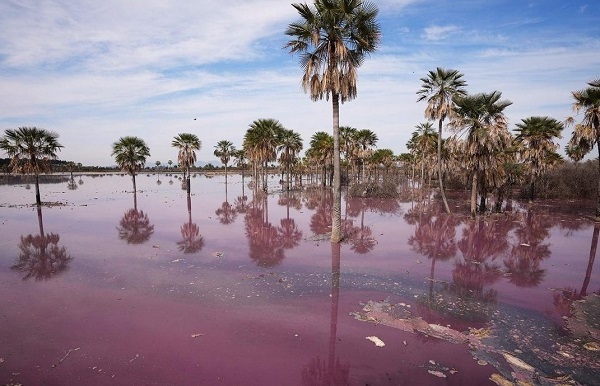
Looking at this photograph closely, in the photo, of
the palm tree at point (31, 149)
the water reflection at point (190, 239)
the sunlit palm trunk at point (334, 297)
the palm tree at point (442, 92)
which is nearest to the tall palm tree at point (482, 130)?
the palm tree at point (442, 92)

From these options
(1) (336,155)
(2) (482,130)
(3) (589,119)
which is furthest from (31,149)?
(3) (589,119)

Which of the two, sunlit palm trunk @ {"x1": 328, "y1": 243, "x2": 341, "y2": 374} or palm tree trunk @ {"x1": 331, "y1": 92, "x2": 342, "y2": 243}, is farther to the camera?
palm tree trunk @ {"x1": 331, "y1": 92, "x2": 342, "y2": 243}

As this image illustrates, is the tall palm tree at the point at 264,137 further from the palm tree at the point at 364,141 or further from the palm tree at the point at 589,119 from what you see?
the palm tree at the point at 589,119

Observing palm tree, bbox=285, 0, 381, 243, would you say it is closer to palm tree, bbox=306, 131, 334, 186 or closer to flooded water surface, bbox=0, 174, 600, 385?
flooded water surface, bbox=0, 174, 600, 385

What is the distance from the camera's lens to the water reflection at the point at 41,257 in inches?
521

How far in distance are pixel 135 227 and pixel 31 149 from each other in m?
20.1

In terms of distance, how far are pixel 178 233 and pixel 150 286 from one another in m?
9.58

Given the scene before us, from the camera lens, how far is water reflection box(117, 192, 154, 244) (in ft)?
63.6

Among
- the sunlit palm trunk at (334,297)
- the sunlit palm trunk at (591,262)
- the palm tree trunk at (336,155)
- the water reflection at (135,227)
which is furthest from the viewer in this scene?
the water reflection at (135,227)

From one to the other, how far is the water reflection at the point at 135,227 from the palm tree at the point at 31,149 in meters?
12.8

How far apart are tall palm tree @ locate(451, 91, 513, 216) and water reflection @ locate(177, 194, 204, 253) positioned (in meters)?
20.7

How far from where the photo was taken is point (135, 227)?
22750 millimetres

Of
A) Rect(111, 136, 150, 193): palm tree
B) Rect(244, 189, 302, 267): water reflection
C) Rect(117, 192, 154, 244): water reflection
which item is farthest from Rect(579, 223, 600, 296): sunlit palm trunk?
Rect(111, 136, 150, 193): palm tree

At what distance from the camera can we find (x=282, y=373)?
267 inches
